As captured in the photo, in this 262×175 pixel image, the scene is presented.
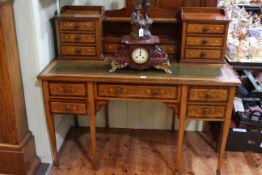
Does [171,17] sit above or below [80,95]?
above

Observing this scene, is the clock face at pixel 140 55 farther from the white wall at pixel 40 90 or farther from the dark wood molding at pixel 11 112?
the dark wood molding at pixel 11 112

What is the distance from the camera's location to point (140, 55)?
1.85 m

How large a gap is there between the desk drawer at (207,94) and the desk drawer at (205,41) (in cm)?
35

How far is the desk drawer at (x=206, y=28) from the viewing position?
1.93 metres

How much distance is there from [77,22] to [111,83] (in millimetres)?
497

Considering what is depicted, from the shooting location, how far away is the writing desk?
5.83 ft

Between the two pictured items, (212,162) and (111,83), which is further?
(212,162)

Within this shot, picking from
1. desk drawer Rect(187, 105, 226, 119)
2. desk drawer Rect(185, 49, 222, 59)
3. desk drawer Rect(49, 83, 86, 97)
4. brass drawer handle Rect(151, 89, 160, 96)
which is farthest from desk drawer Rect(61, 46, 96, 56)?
desk drawer Rect(187, 105, 226, 119)

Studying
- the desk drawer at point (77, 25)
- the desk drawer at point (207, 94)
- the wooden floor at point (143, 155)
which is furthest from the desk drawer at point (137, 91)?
the wooden floor at point (143, 155)

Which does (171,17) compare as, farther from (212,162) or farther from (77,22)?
(212,162)

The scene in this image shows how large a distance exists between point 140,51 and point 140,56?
30 millimetres

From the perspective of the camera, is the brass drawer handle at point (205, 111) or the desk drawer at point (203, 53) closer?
the brass drawer handle at point (205, 111)

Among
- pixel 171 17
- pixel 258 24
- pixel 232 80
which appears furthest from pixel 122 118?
pixel 258 24

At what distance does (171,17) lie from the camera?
2.15 meters
